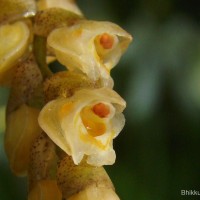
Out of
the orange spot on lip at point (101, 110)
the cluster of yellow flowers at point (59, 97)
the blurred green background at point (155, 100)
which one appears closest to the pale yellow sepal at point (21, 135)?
the cluster of yellow flowers at point (59, 97)

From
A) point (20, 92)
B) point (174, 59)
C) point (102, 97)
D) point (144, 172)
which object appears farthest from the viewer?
point (174, 59)

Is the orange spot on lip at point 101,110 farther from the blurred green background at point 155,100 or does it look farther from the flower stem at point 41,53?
the blurred green background at point 155,100

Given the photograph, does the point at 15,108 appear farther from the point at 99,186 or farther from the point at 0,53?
the point at 99,186

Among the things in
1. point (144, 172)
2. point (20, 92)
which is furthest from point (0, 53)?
point (144, 172)

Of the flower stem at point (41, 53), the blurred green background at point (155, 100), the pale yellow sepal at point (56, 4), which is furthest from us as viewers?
the blurred green background at point (155, 100)

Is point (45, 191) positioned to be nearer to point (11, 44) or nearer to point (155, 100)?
point (11, 44)

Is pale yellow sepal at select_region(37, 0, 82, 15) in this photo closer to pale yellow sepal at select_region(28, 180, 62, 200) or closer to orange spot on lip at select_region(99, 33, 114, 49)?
orange spot on lip at select_region(99, 33, 114, 49)
